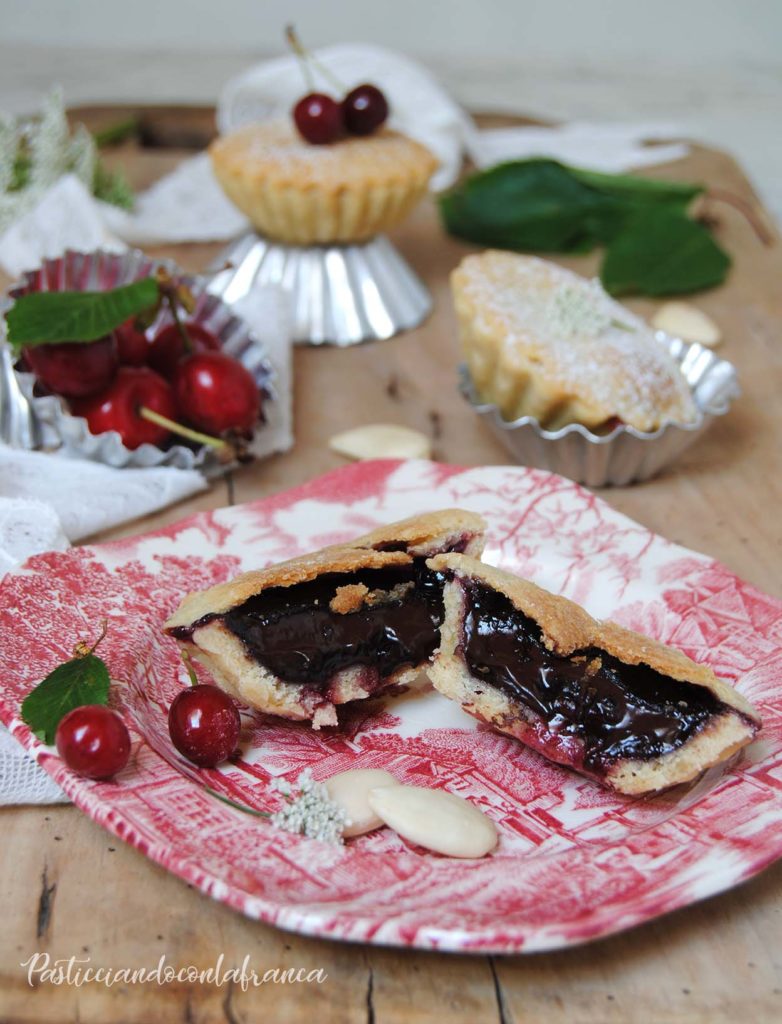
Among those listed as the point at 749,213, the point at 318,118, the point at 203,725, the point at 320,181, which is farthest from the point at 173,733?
the point at 749,213

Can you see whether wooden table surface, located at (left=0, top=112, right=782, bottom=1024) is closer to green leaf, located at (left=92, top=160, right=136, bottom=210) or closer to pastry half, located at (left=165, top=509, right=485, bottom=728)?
pastry half, located at (left=165, top=509, right=485, bottom=728)

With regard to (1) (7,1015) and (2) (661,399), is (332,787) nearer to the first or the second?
(1) (7,1015)

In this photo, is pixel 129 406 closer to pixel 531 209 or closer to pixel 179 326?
pixel 179 326

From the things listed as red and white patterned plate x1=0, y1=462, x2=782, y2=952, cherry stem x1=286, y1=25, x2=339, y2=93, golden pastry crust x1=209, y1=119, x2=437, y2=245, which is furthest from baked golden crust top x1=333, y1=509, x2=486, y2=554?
cherry stem x1=286, y1=25, x2=339, y2=93

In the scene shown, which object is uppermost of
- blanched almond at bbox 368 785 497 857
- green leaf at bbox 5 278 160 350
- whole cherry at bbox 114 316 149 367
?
green leaf at bbox 5 278 160 350

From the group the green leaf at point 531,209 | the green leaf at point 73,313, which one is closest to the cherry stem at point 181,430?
the green leaf at point 73,313

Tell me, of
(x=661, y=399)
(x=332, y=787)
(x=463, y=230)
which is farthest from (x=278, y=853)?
(x=463, y=230)
